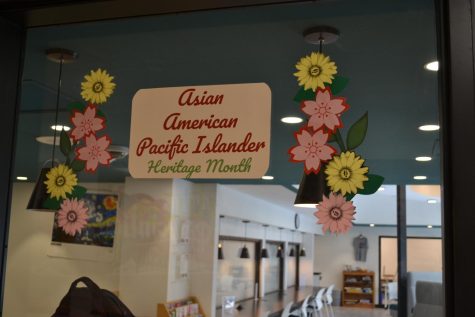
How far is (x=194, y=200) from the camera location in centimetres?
130

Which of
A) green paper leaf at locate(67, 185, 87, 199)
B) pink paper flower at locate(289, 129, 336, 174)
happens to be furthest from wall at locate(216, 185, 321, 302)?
green paper leaf at locate(67, 185, 87, 199)

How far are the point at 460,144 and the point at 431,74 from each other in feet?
0.62

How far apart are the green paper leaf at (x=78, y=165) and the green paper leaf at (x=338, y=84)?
1.98 ft

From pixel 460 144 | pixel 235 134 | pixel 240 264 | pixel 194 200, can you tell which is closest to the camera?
pixel 460 144

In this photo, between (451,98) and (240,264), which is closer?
(451,98)

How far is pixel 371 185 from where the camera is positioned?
107cm

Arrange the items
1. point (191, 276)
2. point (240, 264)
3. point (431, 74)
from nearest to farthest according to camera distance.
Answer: point (431, 74) < point (191, 276) < point (240, 264)

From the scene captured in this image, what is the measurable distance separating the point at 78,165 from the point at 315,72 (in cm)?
60

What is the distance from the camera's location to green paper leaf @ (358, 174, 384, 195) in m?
1.06

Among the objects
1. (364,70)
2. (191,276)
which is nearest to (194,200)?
(191,276)

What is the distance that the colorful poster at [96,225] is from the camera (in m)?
1.34

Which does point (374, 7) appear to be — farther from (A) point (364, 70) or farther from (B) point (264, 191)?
(B) point (264, 191)

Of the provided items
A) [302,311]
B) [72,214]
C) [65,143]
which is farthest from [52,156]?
[302,311]

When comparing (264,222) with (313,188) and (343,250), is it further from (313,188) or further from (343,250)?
(313,188)
